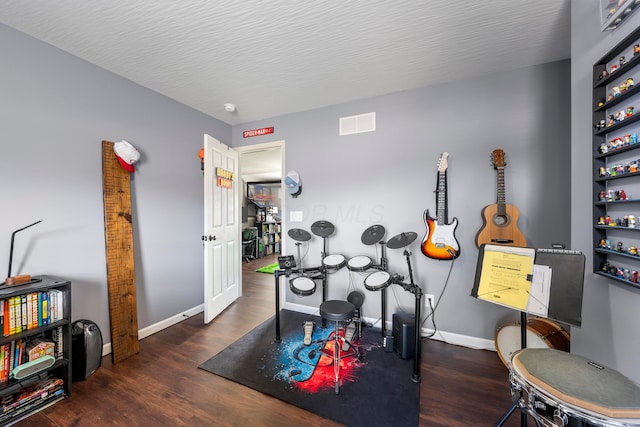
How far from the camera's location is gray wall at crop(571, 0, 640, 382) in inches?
40.6

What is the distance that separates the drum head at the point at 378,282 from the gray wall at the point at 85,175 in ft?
7.31

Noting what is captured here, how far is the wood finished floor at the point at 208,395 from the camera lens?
1.41m

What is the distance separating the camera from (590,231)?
1225 millimetres

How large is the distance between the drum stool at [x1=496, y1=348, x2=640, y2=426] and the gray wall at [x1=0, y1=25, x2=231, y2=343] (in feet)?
9.95

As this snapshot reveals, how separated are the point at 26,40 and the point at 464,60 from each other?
134 inches

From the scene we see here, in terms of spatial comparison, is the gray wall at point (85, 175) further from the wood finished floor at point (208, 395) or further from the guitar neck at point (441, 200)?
the guitar neck at point (441, 200)

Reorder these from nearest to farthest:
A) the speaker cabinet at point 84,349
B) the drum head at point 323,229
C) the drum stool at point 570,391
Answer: the drum stool at point 570,391
the speaker cabinet at point 84,349
the drum head at point 323,229

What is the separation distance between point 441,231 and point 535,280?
972mm

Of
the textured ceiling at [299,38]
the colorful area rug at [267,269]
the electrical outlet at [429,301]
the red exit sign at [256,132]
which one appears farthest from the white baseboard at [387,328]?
the textured ceiling at [299,38]

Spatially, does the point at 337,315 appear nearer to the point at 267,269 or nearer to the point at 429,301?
the point at 429,301

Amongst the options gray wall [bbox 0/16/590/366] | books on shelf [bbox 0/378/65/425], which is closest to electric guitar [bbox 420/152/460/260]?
gray wall [bbox 0/16/590/366]

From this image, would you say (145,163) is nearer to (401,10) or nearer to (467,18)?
(401,10)

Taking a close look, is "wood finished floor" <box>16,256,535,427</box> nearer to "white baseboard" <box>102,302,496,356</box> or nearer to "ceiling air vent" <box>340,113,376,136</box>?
"white baseboard" <box>102,302,496,356</box>

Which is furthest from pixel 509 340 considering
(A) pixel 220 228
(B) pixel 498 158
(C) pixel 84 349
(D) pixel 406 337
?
(C) pixel 84 349
